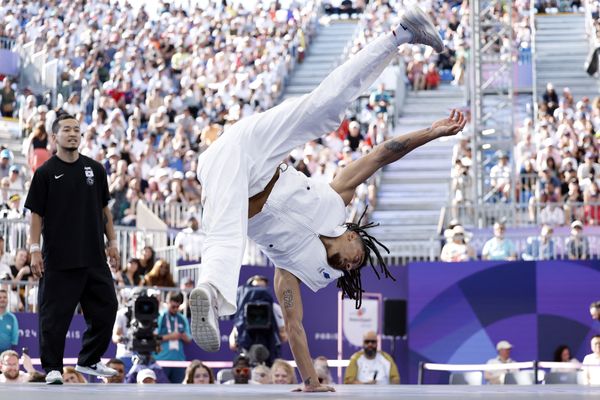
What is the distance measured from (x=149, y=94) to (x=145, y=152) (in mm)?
3787

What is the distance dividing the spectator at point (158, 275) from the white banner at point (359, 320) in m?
2.27

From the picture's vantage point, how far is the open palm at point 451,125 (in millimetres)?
6715

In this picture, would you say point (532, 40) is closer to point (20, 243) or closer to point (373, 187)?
point (373, 187)

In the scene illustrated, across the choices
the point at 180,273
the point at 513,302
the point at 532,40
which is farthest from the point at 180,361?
the point at 532,40

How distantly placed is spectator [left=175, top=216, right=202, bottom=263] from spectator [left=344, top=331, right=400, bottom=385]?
11.7ft

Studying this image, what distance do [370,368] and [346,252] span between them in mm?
6324

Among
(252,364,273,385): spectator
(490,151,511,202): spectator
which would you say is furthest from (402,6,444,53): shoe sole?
(490,151,511,202): spectator

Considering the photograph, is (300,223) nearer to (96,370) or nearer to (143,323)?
(96,370)

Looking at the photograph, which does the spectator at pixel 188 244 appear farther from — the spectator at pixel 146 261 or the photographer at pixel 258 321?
the photographer at pixel 258 321

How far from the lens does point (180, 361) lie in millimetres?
13281

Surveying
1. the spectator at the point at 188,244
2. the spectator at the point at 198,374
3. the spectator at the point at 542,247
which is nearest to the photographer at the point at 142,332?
the spectator at the point at 198,374

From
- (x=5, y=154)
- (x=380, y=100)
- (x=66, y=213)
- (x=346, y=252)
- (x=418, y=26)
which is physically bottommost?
(x=346, y=252)

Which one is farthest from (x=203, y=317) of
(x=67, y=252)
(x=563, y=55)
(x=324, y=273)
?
(x=563, y=55)

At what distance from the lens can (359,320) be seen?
15109mm
